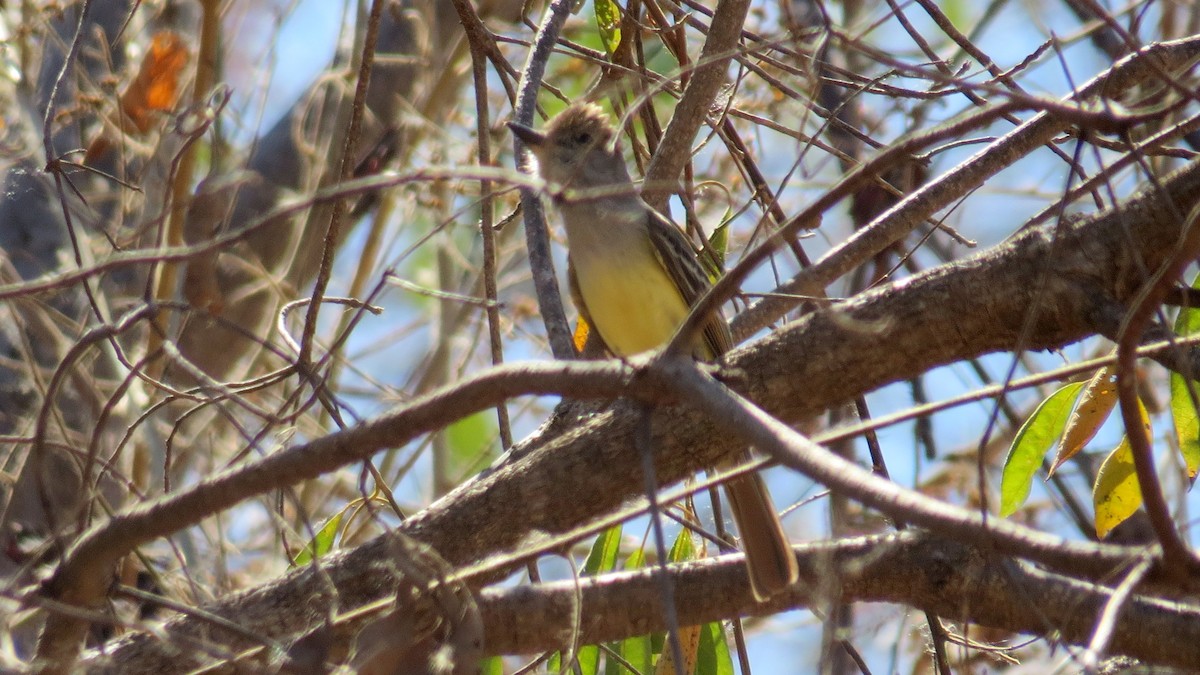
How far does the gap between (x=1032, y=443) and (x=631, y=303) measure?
1.36 m

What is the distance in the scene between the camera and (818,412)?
231 cm

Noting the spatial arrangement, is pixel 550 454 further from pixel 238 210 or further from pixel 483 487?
pixel 238 210

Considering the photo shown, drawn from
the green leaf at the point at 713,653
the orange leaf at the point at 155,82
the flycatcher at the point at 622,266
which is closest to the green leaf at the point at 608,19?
the flycatcher at the point at 622,266

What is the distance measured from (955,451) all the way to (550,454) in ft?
15.1

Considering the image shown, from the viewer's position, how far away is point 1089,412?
279 centimetres

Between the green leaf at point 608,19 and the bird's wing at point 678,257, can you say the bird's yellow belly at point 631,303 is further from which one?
the green leaf at point 608,19

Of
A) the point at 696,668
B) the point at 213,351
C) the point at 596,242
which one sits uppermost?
the point at 213,351

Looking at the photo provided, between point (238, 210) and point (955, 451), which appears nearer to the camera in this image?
point (238, 210)

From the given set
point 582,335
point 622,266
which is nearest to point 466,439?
point 582,335

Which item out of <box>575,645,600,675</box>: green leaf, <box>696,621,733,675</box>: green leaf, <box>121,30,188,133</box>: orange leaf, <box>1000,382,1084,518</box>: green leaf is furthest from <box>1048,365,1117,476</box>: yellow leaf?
<box>121,30,188,133</box>: orange leaf

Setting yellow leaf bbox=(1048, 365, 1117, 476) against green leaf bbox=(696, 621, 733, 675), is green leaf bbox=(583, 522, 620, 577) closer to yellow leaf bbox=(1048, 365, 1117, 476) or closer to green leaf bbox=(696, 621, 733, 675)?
green leaf bbox=(696, 621, 733, 675)

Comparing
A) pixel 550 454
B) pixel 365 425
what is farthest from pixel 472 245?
pixel 365 425

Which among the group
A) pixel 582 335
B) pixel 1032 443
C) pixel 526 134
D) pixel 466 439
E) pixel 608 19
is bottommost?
pixel 1032 443

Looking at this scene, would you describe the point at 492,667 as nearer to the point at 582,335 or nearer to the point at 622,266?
the point at 582,335
